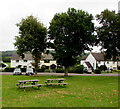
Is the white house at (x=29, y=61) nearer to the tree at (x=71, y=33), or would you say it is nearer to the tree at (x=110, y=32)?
the tree at (x=71, y=33)

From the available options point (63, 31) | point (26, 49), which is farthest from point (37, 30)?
point (63, 31)

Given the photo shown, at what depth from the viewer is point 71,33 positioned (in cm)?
3669

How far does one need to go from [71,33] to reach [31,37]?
8.80 meters

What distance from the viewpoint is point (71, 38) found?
3691 cm

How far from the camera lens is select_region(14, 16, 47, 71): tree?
3997 cm

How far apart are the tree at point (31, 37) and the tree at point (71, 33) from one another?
4.22 m

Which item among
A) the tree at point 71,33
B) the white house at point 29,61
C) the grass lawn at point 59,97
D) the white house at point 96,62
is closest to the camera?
the grass lawn at point 59,97

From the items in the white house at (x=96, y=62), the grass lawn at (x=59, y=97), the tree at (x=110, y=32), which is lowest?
the grass lawn at (x=59, y=97)

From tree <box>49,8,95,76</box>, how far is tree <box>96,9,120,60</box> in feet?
11.8

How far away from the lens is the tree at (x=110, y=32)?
102 ft

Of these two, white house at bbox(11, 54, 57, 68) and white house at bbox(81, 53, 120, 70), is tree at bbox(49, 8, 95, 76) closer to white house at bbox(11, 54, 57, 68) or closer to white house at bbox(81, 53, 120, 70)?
white house at bbox(81, 53, 120, 70)

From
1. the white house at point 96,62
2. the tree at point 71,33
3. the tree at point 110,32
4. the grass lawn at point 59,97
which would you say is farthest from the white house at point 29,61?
the grass lawn at point 59,97

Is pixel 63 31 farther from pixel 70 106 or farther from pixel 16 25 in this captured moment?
pixel 70 106

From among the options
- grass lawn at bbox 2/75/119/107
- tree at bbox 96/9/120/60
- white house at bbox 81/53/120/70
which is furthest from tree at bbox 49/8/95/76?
white house at bbox 81/53/120/70
